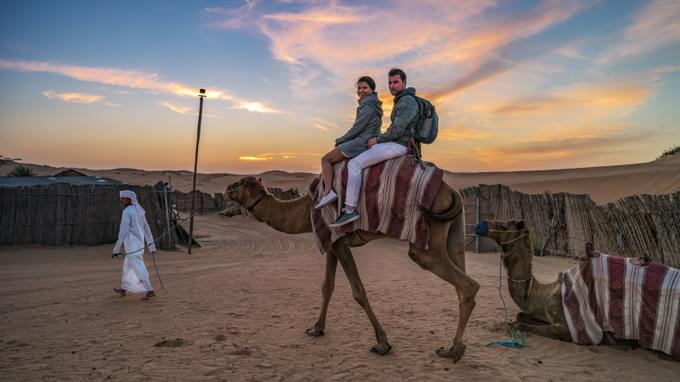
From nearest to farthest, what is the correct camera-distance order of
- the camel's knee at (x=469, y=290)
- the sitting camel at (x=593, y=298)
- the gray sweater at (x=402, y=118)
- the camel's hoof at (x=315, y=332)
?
the camel's knee at (x=469, y=290) < the sitting camel at (x=593, y=298) < the gray sweater at (x=402, y=118) < the camel's hoof at (x=315, y=332)

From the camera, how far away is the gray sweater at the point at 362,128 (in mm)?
5406

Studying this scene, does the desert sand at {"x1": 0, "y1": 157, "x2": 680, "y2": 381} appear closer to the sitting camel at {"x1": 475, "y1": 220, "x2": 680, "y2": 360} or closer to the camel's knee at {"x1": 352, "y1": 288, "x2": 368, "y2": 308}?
the sitting camel at {"x1": 475, "y1": 220, "x2": 680, "y2": 360}

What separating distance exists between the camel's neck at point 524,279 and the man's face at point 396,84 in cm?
259

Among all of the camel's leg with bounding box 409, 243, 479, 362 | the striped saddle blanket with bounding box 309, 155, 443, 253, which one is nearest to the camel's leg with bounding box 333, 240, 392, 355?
the striped saddle blanket with bounding box 309, 155, 443, 253

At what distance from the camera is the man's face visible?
17.5 feet

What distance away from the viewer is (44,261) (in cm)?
1240

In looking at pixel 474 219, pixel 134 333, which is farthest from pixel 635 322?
pixel 474 219

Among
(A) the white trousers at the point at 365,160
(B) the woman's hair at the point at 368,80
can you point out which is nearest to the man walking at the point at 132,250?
(A) the white trousers at the point at 365,160

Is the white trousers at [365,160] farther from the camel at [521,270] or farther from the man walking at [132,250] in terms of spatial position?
the man walking at [132,250]

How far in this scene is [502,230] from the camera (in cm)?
612

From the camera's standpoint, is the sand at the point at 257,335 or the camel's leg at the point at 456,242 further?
the camel's leg at the point at 456,242

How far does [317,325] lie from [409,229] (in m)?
2.00

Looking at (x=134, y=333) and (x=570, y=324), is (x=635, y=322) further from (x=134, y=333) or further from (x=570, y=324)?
(x=134, y=333)

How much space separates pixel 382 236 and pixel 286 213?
1377 mm
